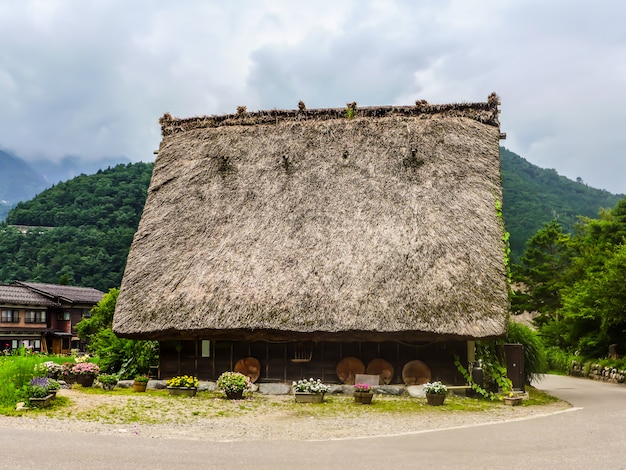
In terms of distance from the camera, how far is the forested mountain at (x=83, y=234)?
214ft

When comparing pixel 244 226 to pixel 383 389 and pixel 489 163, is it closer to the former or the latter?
pixel 383 389

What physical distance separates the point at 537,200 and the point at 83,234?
2053 inches

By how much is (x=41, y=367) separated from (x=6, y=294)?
42403 millimetres

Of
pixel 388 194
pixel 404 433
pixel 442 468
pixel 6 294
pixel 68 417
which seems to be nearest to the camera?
pixel 442 468

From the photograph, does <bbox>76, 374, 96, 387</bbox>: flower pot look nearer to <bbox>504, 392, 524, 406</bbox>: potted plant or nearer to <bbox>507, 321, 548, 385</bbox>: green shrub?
<bbox>504, 392, 524, 406</bbox>: potted plant

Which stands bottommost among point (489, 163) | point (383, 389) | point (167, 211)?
point (383, 389)

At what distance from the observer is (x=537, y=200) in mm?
70562

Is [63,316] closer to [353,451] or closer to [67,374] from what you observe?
[67,374]

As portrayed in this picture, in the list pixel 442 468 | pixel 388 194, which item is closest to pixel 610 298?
pixel 388 194

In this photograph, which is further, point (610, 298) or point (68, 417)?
point (610, 298)

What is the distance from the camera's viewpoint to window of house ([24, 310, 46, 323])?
2256 inches

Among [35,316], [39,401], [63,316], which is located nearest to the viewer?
[39,401]

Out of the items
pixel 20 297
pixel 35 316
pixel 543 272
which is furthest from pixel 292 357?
pixel 35 316

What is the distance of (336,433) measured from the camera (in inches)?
476
